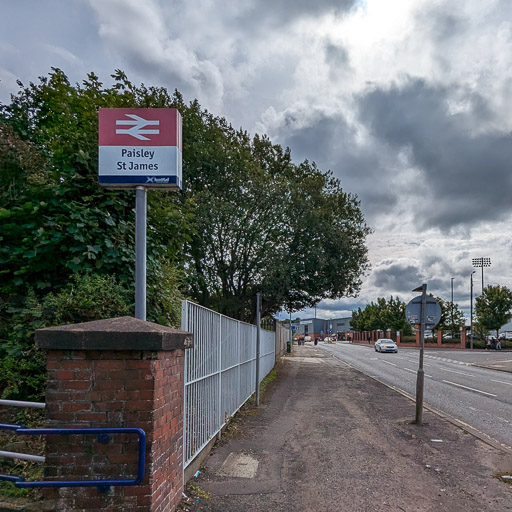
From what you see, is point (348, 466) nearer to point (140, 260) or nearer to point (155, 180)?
point (140, 260)

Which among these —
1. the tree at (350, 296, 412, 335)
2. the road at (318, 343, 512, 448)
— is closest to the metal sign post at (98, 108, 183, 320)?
the road at (318, 343, 512, 448)

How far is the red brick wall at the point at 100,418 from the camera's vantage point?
134 inches

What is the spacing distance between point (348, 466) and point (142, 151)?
4861 millimetres

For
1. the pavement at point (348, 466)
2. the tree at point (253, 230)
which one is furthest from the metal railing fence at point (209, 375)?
the tree at point (253, 230)

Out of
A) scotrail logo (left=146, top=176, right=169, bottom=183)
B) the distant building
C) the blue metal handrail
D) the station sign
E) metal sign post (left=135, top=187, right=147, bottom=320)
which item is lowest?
the distant building

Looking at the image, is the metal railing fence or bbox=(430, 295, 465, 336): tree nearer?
the metal railing fence

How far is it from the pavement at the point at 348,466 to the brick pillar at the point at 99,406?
1495mm

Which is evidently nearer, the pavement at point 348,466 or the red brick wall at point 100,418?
the red brick wall at point 100,418

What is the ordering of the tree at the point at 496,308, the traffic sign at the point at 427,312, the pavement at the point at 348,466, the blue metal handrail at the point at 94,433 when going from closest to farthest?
the blue metal handrail at the point at 94,433, the pavement at the point at 348,466, the traffic sign at the point at 427,312, the tree at the point at 496,308

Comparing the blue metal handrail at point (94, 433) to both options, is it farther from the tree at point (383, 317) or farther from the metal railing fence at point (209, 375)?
the tree at point (383, 317)

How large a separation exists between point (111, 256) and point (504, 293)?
205ft

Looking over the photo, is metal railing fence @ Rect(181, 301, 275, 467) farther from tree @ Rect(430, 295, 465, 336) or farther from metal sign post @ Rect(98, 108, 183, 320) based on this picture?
tree @ Rect(430, 295, 465, 336)

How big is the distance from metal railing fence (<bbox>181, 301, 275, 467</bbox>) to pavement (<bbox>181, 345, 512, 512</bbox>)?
382mm

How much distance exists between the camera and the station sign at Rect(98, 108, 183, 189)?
5.47 meters
